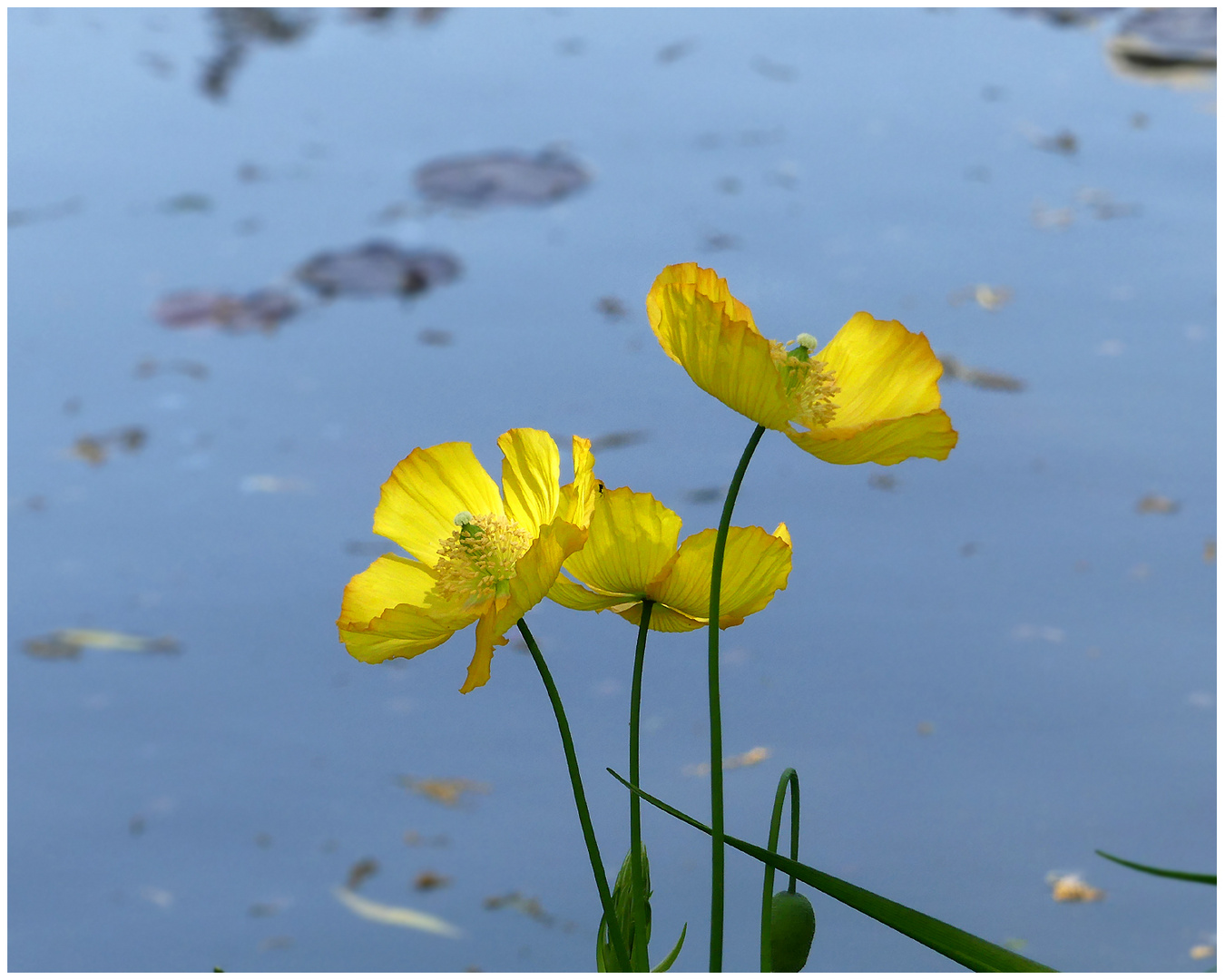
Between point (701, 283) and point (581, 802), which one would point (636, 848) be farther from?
point (701, 283)

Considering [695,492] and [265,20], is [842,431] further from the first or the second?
[265,20]

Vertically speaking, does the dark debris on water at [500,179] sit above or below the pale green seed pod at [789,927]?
above

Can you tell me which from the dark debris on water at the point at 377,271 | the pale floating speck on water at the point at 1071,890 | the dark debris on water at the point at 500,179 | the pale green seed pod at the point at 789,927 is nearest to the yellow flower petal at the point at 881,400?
the pale green seed pod at the point at 789,927

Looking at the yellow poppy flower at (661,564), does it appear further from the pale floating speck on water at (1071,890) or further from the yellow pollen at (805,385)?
the pale floating speck on water at (1071,890)

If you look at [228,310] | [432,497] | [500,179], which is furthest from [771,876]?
[500,179]

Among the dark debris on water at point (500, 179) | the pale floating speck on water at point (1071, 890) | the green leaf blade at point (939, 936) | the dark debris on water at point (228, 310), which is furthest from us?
the dark debris on water at point (500, 179)

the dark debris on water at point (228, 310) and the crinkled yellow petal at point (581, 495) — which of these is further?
the dark debris on water at point (228, 310)

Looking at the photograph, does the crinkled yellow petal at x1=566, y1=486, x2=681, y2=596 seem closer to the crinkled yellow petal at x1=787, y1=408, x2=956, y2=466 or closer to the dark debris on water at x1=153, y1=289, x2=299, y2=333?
the crinkled yellow petal at x1=787, y1=408, x2=956, y2=466
